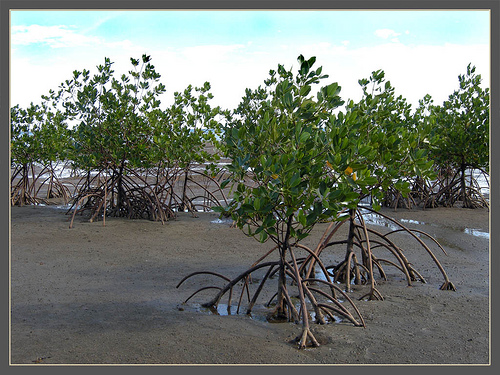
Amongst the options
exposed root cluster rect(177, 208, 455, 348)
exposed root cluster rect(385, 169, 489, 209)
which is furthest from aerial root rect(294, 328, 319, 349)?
exposed root cluster rect(385, 169, 489, 209)

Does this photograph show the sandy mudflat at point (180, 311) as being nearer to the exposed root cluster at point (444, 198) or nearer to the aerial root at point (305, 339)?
the aerial root at point (305, 339)

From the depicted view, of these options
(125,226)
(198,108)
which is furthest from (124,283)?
(198,108)

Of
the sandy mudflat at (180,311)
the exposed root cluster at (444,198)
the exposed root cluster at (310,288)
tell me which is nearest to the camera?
the sandy mudflat at (180,311)

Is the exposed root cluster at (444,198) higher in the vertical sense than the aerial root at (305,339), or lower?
higher

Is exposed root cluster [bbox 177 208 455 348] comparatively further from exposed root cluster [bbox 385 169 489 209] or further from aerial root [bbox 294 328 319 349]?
exposed root cluster [bbox 385 169 489 209]

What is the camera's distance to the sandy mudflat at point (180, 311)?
384 centimetres

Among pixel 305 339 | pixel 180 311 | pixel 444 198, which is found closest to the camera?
pixel 305 339

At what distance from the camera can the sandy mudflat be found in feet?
12.6

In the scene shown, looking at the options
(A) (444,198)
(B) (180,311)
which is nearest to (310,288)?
(B) (180,311)

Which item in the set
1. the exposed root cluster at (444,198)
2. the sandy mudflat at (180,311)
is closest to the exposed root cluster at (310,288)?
the sandy mudflat at (180,311)

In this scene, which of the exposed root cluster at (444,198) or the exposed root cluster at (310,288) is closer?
the exposed root cluster at (310,288)

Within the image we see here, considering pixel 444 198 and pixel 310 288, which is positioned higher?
pixel 444 198

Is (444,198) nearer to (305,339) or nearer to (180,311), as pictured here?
(180,311)

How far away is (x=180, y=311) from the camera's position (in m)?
4.77
